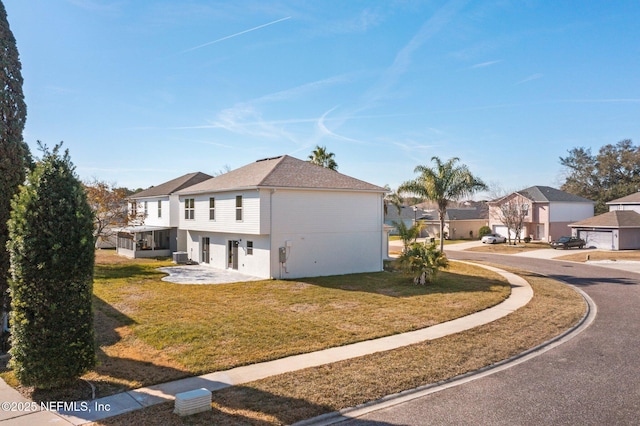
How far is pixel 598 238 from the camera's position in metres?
44.1

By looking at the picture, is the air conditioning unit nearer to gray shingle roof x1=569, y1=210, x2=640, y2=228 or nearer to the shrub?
the shrub

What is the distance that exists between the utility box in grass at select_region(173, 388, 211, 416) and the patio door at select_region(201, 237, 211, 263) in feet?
73.0

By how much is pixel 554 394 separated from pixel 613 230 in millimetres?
42396

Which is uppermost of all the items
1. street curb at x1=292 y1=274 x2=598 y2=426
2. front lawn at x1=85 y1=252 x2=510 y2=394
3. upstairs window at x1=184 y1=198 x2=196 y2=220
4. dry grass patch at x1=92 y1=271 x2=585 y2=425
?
upstairs window at x1=184 y1=198 x2=196 y2=220

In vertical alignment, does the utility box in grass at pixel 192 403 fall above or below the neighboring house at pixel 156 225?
below

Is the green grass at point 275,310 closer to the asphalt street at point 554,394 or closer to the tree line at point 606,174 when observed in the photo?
the asphalt street at point 554,394

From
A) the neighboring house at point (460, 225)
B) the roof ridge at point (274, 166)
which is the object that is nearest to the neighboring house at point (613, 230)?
the neighboring house at point (460, 225)

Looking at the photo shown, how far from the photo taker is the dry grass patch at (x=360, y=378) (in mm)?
7066

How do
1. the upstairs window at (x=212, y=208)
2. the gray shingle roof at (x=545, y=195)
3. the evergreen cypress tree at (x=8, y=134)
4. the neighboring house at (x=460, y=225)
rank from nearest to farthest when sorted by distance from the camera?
1. the evergreen cypress tree at (x=8, y=134)
2. the upstairs window at (x=212, y=208)
3. the gray shingle roof at (x=545, y=195)
4. the neighboring house at (x=460, y=225)

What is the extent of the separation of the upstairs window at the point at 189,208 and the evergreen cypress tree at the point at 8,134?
61.9ft

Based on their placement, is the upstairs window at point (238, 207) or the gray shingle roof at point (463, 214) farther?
the gray shingle roof at point (463, 214)

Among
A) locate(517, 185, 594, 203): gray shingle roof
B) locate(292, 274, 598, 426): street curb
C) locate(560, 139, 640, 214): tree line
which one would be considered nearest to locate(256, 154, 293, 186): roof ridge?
locate(292, 274, 598, 426): street curb

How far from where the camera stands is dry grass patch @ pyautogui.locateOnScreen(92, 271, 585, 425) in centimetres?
707

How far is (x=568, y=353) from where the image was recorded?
1069 cm
